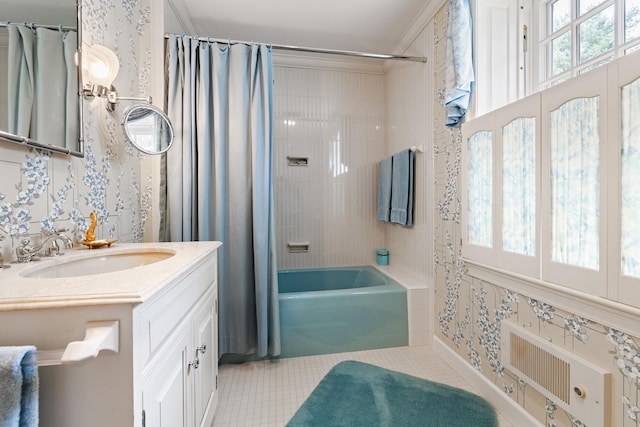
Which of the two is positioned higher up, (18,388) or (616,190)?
(616,190)

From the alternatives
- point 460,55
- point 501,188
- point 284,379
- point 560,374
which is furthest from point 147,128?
point 560,374

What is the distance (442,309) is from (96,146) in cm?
219

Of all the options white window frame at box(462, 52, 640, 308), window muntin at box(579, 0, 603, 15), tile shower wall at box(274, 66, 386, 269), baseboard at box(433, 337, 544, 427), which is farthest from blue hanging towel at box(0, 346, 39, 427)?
tile shower wall at box(274, 66, 386, 269)

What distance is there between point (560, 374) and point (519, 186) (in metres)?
0.78

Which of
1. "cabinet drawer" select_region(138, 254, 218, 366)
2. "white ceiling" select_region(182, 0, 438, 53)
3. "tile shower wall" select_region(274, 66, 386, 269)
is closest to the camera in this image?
"cabinet drawer" select_region(138, 254, 218, 366)

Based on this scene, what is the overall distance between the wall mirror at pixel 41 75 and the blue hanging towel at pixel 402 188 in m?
2.02

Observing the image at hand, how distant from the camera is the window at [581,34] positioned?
3.69 ft

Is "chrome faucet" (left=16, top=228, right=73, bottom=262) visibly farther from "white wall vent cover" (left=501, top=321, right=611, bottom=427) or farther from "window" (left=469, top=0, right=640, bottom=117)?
"window" (left=469, top=0, right=640, bottom=117)

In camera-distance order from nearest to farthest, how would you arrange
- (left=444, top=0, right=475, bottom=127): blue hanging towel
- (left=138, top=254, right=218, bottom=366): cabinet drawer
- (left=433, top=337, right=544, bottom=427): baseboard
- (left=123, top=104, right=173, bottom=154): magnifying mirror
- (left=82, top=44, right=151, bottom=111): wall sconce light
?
1. (left=138, top=254, right=218, bottom=366): cabinet drawer
2. (left=82, top=44, right=151, bottom=111): wall sconce light
3. (left=433, top=337, right=544, bottom=427): baseboard
4. (left=123, top=104, right=173, bottom=154): magnifying mirror
5. (left=444, top=0, right=475, bottom=127): blue hanging towel

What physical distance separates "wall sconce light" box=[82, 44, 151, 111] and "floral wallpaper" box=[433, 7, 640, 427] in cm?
185

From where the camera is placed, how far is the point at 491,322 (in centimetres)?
152

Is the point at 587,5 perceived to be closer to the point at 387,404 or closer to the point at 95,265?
the point at 387,404

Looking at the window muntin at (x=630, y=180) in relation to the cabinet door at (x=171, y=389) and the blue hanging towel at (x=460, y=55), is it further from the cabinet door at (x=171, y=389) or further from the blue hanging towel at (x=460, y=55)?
the cabinet door at (x=171, y=389)

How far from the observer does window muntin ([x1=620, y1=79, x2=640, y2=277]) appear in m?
0.89
